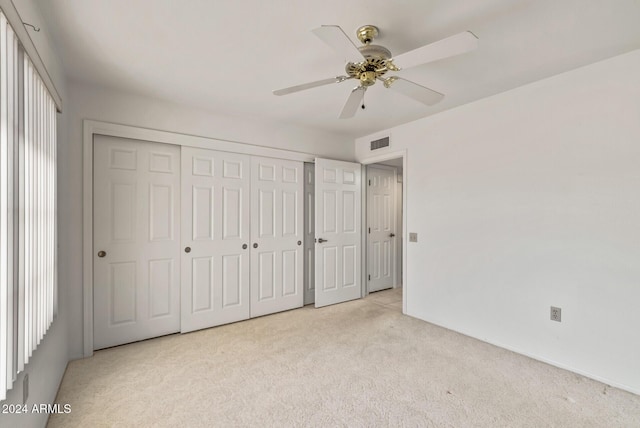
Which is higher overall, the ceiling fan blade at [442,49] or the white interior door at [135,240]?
the ceiling fan blade at [442,49]

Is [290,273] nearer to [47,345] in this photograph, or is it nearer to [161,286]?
[161,286]

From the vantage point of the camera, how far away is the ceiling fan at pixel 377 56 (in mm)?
1420

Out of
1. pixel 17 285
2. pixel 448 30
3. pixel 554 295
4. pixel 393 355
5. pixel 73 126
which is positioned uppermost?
pixel 448 30

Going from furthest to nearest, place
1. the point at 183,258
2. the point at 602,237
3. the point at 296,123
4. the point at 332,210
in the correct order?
the point at 332,210 < the point at 296,123 < the point at 183,258 < the point at 602,237

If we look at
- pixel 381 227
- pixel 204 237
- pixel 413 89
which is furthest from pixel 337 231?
pixel 413 89

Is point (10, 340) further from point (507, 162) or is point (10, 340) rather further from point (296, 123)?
point (507, 162)

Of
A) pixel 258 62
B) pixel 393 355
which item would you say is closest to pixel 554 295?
pixel 393 355

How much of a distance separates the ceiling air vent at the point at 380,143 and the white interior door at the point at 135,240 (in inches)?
100

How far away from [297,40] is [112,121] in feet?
6.53

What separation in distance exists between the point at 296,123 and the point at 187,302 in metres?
2.48

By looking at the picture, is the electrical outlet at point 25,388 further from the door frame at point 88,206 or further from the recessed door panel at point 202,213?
the recessed door panel at point 202,213

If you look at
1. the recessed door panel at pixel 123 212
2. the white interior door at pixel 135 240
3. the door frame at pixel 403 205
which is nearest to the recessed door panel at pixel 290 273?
the door frame at pixel 403 205

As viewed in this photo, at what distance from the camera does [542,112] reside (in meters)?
2.54

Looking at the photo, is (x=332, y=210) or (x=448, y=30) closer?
(x=448, y=30)
